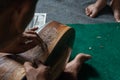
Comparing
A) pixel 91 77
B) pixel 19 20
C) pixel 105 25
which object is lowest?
pixel 91 77

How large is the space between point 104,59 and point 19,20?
899 millimetres

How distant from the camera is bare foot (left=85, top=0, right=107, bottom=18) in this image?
155 centimetres

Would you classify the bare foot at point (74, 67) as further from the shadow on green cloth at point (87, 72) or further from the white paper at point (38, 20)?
the white paper at point (38, 20)

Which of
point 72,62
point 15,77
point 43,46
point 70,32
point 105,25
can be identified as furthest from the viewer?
point 105,25

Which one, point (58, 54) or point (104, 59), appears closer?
point (58, 54)

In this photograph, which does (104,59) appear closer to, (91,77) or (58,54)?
(91,77)

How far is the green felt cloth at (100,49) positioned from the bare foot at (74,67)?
49 millimetres

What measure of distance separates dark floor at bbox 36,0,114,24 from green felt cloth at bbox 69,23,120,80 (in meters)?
0.09

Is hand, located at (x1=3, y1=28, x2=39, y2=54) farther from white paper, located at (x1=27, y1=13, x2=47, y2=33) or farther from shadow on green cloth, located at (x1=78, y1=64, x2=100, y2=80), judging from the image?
white paper, located at (x1=27, y1=13, x2=47, y2=33)

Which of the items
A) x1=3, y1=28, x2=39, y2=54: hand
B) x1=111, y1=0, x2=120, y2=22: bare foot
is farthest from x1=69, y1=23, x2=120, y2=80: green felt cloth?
x1=3, y1=28, x2=39, y2=54: hand

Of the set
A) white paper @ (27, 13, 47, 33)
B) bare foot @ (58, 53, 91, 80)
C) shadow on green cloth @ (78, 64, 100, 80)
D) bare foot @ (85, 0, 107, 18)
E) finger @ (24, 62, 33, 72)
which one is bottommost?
shadow on green cloth @ (78, 64, 100, 80)

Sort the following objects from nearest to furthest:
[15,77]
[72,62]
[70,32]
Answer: [15,77] < [70,32] < [72,62]

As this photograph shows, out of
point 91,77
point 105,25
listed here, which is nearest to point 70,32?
point 91,77

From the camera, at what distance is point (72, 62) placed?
44.1 inches
